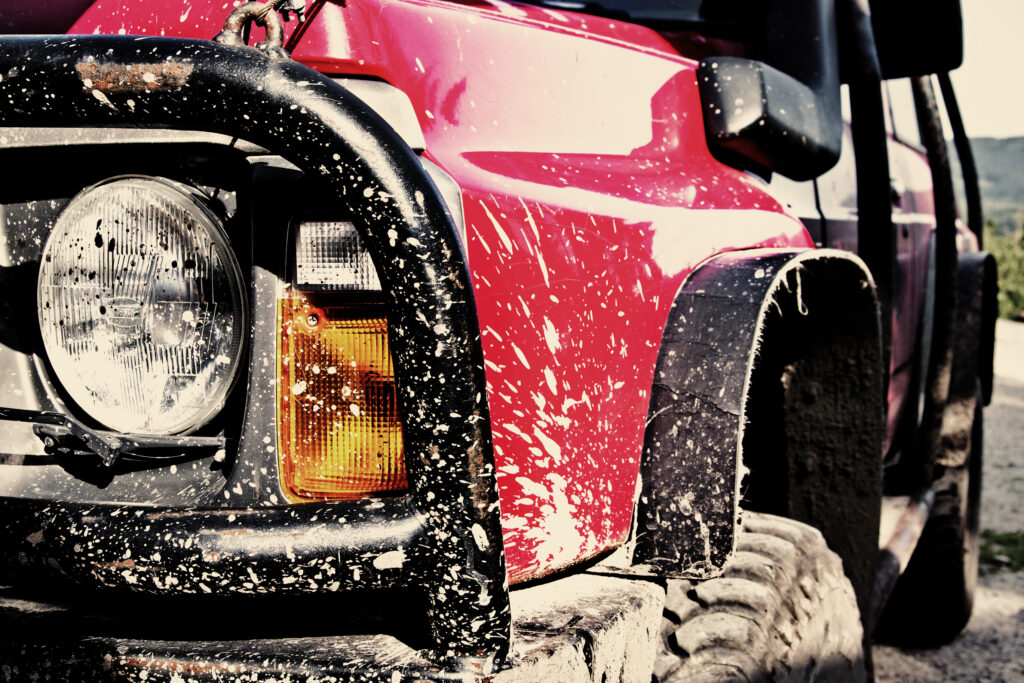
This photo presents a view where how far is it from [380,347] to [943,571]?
2946 millimetres

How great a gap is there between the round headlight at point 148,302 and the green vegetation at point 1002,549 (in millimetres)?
4247

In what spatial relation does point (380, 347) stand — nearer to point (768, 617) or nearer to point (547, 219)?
point (547, 219)

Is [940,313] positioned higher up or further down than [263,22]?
further down

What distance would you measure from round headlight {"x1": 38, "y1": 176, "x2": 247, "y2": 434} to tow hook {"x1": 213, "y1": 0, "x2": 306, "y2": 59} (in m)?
0.18

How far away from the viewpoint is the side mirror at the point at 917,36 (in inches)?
79.7

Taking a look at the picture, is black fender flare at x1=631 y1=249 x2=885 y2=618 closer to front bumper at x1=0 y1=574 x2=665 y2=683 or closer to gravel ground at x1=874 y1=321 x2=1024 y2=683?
front bumper at x1=0 y1=574 x2=665 y2=683

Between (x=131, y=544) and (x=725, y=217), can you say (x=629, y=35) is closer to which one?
(x=725, y=217)

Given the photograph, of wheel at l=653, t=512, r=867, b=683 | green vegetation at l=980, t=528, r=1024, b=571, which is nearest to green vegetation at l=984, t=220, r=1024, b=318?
green vegetation at l=980, t=528, r=1024, b=571

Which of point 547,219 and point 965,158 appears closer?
point 547,219

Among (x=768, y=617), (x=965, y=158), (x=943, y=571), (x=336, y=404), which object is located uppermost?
(x=965, y=158)

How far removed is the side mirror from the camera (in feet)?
6.64

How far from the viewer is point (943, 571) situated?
325 centimetres

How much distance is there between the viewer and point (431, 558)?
3.02ft

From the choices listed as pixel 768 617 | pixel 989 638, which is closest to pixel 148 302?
pixel 768 617
